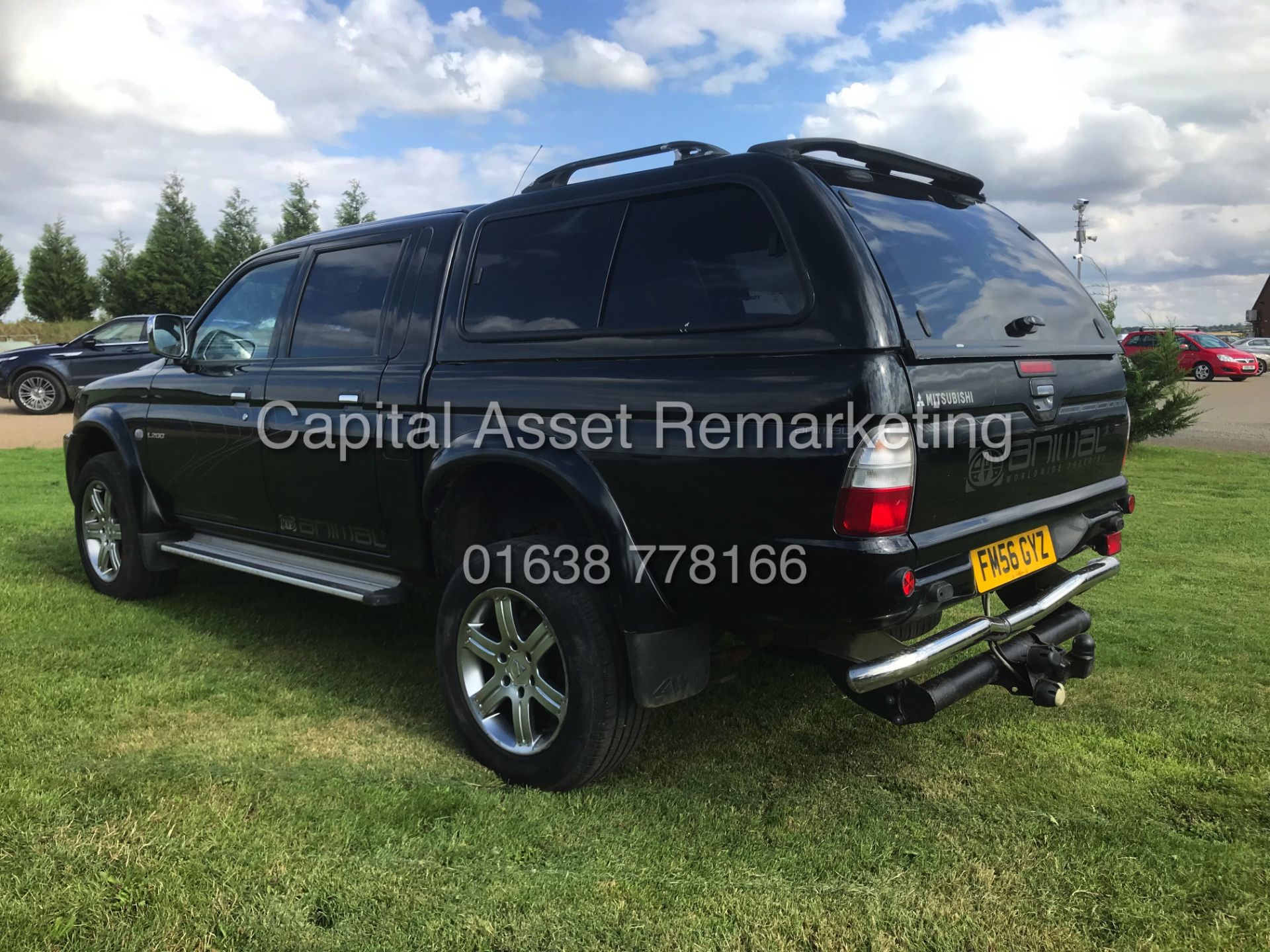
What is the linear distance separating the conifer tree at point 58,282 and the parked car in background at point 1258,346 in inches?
1890

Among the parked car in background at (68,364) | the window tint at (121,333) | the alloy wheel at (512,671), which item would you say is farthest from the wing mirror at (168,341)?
the window tint at (121,333)

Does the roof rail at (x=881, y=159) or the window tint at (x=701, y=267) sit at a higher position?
the roof rail at (x=881, y=159)

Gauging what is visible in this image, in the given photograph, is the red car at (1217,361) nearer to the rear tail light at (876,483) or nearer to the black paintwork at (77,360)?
the black paintwork at (77,360)

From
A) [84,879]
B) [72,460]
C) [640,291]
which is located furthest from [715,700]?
[72,460]

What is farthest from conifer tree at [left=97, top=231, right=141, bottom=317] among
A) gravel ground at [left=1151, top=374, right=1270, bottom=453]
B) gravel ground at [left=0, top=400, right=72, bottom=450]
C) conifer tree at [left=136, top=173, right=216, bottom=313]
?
gravel ground at [left=1151, top=374, right=1270, bottom=453]

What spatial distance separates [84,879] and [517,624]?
143 cm

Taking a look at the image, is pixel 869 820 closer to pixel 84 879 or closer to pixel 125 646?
pixel 84 879

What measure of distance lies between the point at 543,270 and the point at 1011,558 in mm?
1849

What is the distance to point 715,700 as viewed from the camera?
13.5 ft

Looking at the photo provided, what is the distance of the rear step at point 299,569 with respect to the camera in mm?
3854

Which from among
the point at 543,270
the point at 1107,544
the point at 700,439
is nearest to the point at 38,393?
the point at 543,270

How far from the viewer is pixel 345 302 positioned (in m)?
4.21

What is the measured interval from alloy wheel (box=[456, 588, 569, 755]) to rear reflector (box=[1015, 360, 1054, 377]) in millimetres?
1685

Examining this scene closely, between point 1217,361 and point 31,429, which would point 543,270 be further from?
point 1217,361
